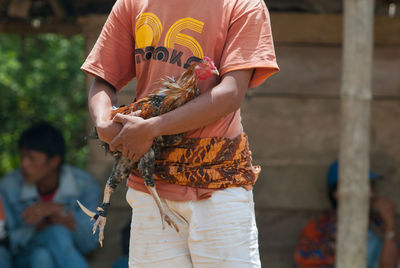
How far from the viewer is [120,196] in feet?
16.2

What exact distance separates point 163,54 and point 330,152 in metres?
3.22

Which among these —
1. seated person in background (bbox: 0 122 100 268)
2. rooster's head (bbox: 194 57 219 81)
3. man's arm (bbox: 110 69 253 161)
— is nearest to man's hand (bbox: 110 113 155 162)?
man's arm (bbox: 110 69 253 161)

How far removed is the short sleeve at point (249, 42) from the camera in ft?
6.59

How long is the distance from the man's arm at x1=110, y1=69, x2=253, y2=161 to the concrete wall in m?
2.94

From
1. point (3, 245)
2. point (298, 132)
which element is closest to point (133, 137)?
point (3, 245)

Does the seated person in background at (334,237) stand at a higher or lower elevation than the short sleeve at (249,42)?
lower

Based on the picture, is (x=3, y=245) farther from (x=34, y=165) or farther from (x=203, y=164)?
(x=203, y=164)

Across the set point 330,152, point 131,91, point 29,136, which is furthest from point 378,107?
point 29,136

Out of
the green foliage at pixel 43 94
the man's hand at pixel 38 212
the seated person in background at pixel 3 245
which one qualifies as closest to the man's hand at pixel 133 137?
the seated person in background at pixel 3 245

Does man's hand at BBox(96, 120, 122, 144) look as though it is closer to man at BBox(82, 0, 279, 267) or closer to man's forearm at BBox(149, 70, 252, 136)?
man at BBox(82, 0, 279, 267)

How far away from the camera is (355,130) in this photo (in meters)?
3.72

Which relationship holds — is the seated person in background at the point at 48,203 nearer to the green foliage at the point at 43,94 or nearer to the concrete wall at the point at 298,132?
the concrete wall at the point at 298,132

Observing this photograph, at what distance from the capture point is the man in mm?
1971

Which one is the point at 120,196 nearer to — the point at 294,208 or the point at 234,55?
the point at 294,208
